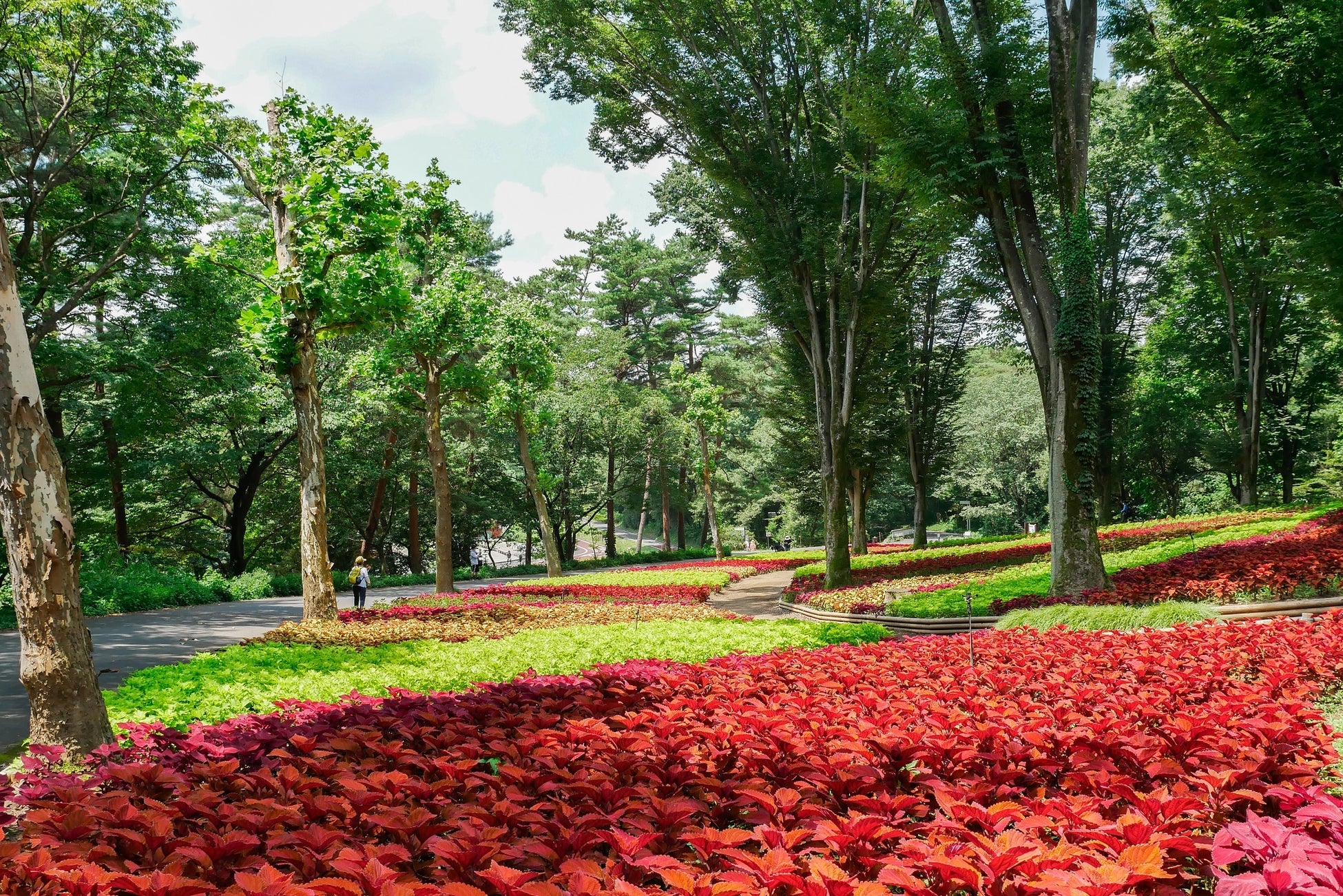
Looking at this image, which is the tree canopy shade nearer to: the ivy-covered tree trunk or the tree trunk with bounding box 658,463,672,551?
the ivy-covered tree trunk

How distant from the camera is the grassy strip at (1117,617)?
7.68 meters

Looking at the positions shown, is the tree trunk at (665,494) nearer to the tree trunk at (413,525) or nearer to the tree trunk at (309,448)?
Result: the tree trunk at (413,525)

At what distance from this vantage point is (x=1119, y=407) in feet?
88.3

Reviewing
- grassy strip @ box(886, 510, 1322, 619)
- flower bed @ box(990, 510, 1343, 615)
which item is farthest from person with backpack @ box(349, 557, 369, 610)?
flower bed @ box(990, 510, 1343, 615)

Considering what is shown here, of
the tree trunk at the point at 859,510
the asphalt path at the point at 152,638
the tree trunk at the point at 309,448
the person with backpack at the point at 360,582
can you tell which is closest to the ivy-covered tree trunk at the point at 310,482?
the tree trunk at the point at 309,448

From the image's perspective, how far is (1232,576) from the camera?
30.3 ft

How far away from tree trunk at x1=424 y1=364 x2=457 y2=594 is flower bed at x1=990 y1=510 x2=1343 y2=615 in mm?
12246

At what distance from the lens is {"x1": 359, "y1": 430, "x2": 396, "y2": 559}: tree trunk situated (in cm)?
2797

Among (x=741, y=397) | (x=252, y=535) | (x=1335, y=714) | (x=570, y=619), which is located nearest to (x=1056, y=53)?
(x=1335, y=714)

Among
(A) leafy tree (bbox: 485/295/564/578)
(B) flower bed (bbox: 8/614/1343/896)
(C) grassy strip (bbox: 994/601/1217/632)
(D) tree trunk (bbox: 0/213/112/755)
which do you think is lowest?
(C) grassy strip (bbox: 994/601/1217/632)

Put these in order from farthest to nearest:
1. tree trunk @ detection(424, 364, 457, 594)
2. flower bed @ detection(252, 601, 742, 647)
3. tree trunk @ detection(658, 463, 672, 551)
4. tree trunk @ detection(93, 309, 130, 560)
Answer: tree trunk @ detection(658, 463, 672, 551) < tree trunk @ detection(93, 309, 130, 560) < tree trunk @ detection(424, 364, 457, 594) < flower bed @ detection(252, 601, 742, 647)

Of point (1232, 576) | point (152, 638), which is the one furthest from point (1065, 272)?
point (152, 638)

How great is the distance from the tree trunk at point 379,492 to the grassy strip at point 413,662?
2018 cm

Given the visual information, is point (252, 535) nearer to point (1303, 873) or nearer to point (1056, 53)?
point (1056, 53)
